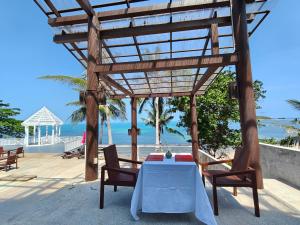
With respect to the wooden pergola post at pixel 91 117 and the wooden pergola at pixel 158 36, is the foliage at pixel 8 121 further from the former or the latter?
the wooden pergola post at pixel 91 117

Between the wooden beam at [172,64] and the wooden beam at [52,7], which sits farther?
the wooden beam at [52,7]

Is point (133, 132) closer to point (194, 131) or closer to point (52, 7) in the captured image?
point (194, 131)

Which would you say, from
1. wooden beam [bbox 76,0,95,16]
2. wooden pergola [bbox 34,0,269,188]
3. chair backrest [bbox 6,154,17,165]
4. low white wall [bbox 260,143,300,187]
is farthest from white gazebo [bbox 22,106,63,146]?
low white wall [bbox 260,143,300,187]

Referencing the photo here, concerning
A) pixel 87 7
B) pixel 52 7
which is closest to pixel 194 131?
pixel 87 7

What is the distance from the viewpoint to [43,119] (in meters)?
17.7

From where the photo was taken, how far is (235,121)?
1014cm

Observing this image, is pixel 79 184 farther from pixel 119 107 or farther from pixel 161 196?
pixel 119 107

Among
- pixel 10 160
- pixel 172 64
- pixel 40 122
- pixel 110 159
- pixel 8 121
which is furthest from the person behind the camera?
pixel 8 121

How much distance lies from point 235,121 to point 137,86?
5.86 metres

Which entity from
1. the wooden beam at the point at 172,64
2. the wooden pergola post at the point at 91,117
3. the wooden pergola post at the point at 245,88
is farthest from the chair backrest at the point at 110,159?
the wooden pergola post at the point at 245,88

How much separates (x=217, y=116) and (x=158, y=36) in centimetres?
638

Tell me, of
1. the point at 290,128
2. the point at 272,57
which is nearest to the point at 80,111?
the point at 290,128

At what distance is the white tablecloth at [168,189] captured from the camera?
8.87ft

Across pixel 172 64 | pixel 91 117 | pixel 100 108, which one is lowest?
pixel 91 117
